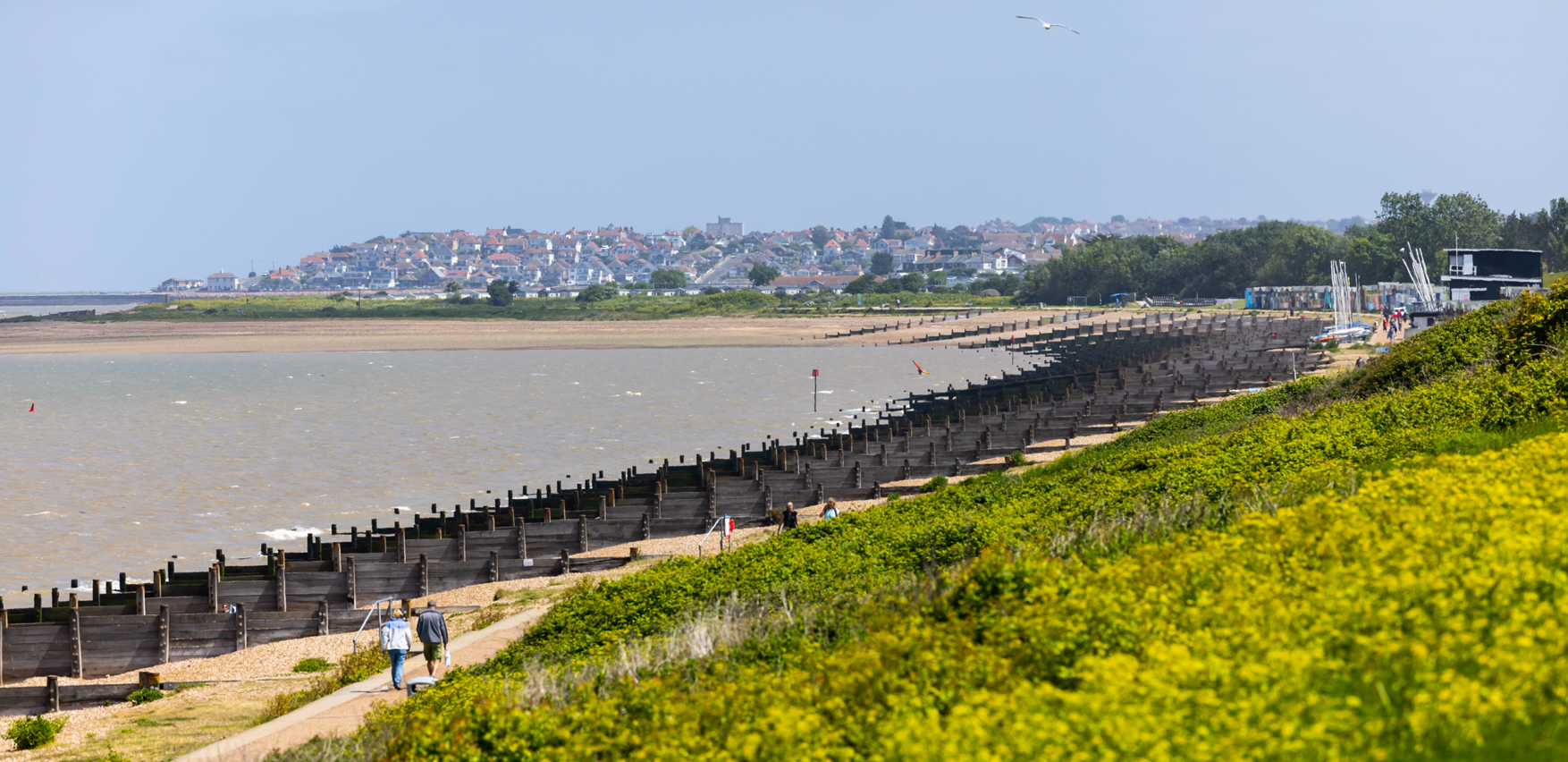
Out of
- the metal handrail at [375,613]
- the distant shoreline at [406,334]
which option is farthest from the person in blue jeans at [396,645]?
the distant shoreline at [406,334]

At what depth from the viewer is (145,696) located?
2081 cm

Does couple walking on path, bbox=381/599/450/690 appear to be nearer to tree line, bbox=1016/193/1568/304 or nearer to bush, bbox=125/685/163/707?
bush, bbox=125/685/163/707

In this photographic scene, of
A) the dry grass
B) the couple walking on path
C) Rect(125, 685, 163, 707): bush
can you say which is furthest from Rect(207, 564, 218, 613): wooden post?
the couple walking on path

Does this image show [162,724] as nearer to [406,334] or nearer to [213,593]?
[213,593]

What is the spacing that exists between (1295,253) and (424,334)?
111 meters

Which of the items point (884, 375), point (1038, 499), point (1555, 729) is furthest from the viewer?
point (884, 375)

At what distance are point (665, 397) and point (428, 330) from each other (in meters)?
92.1

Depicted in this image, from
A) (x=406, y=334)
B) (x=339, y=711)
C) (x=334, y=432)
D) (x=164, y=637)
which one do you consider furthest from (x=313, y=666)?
(x=406, y=334)

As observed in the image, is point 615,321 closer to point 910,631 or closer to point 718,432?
point 718,432

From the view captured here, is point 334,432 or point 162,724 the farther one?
point 334,432

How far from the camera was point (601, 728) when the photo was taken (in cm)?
1097

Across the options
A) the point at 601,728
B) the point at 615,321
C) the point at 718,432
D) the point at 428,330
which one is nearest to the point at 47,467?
the point at 718,432

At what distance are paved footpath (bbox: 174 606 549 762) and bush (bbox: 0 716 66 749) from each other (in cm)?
312

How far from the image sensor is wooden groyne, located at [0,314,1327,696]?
78.5 ft
